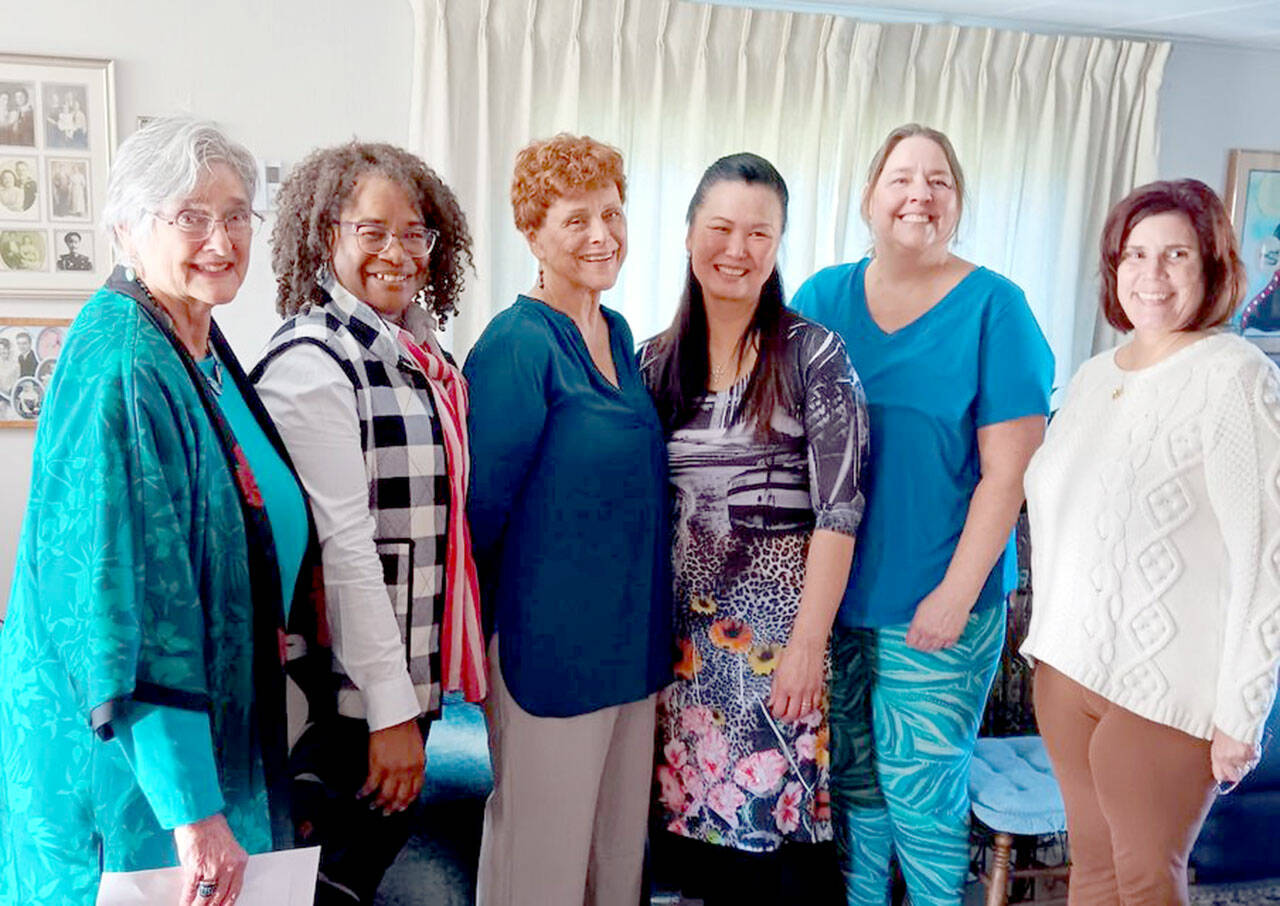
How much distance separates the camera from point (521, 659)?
1.49 meters

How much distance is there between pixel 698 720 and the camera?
163 cm

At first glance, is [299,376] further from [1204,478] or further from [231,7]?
[231,7]

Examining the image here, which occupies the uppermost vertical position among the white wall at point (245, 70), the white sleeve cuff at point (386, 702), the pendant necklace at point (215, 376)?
the white wall at point (245, 70)

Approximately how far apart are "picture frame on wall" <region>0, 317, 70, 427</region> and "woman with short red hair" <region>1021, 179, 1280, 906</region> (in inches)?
104

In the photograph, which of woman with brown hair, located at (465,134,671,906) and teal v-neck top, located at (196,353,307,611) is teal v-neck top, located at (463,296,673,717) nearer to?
woman with brown hair, located at (465,134,671,906)

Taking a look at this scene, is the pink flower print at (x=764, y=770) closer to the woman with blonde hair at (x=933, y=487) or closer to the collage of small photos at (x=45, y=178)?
the woman with blonde hair at (x=933, y=487)

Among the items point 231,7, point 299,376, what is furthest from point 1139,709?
point 231,7

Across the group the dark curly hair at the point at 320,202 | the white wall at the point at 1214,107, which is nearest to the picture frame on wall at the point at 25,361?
the dark curly hair at the point at 320,202

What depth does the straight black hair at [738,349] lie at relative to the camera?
158 cm

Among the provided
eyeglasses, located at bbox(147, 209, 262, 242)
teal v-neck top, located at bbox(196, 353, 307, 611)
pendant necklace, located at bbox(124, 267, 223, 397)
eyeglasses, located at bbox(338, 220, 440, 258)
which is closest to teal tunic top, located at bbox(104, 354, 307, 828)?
teal v-neck top, located at bbox(196, 353, 307, 611)

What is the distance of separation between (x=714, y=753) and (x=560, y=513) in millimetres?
493

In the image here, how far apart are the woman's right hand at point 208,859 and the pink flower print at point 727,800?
Answer: 31.4 inches

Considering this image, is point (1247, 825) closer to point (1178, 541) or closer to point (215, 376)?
point (1178, 541)

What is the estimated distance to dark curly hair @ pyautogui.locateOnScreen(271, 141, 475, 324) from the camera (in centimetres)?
132
